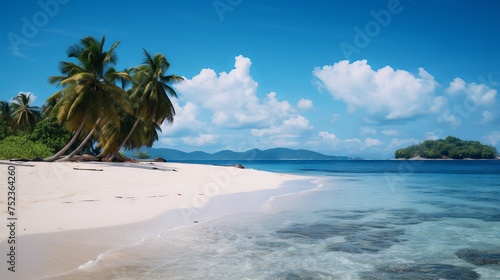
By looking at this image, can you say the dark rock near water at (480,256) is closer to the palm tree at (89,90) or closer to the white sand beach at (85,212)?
the white sand beach at (85,212)

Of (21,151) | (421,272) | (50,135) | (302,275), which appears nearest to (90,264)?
(302,275)

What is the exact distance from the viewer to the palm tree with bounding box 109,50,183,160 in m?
34.2

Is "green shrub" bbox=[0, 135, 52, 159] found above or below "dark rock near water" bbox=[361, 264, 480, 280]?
above

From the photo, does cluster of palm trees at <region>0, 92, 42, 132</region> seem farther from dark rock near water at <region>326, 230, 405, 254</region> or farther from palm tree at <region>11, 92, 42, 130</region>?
dark rock near water at <region>326, 230, 405, 254</region>

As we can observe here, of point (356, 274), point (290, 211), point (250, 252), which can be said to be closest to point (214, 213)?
point (290, 211)

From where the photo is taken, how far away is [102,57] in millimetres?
26406

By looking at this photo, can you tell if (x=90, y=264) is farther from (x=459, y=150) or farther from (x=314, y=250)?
(x=459, y=150)

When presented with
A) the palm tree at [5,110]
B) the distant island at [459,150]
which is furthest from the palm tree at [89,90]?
the distant island at [459,150]

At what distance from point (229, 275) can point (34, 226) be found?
5734mm

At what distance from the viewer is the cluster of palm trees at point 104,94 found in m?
24.4

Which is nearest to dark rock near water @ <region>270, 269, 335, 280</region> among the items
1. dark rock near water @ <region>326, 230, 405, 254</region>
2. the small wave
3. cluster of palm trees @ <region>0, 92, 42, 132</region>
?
dark rock near water @ <region>326, 230, 405, 254</region>

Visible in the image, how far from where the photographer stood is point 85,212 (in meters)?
10.8

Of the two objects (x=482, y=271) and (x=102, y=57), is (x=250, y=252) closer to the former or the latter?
(x=482, y=271)

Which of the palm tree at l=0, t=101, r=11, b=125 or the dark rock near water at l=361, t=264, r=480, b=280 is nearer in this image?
the dark rock near water at l=361, t=264, r=480, b=280
